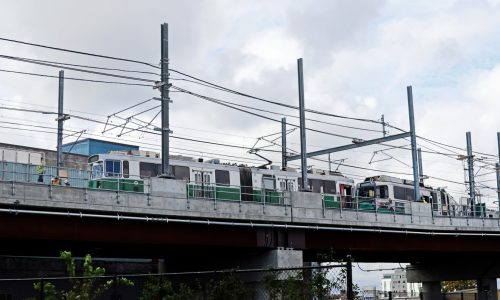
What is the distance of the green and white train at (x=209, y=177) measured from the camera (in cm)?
3666

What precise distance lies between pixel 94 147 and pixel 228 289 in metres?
61.8

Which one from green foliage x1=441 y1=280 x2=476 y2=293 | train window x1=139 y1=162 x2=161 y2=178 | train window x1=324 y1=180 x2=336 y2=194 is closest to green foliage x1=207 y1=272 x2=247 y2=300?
train window x1=139 y1=162 x2=161 y2=178

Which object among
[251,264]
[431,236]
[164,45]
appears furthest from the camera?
[431,236]

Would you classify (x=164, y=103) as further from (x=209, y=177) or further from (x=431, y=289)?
(x=431, y=289)

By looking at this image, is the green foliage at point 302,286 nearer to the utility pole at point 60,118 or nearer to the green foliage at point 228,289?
the green foliage at point 228,289

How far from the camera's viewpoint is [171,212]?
3303 cm

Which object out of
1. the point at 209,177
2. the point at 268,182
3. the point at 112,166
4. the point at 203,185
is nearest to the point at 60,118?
the point at 112,166

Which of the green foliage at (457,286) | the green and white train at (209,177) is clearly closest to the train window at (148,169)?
the green and white train at (209,177)

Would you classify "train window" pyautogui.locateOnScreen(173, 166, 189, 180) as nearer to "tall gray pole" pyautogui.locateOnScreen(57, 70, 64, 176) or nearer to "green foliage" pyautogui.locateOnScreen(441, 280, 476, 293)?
"tall gray pole" pyautogui.locateOnScreen(57, 70, 64, 176)

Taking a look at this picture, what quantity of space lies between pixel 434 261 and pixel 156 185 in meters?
36.2

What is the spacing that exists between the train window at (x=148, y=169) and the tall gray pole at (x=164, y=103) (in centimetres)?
729

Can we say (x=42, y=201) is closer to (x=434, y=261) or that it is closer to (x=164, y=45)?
(x=164, y=45)

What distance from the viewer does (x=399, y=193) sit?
54656mm

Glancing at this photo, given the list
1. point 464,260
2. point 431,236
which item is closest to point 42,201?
point 431,236
